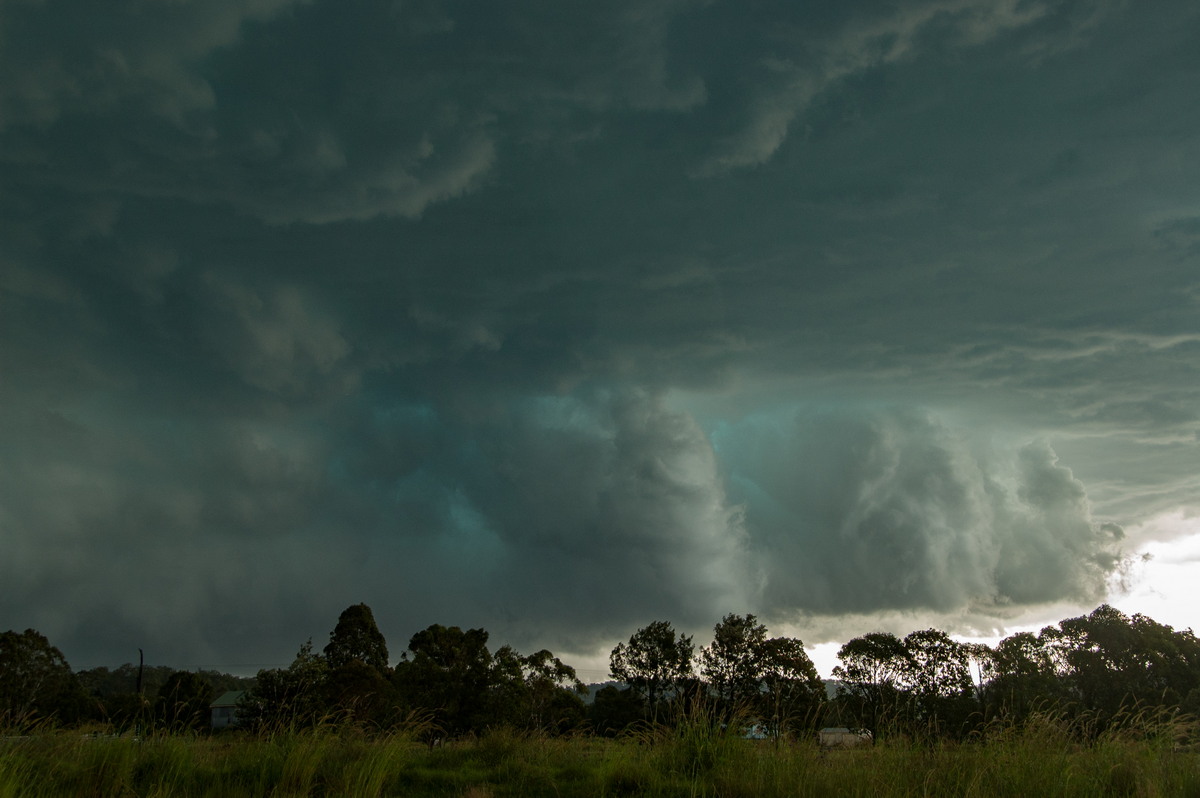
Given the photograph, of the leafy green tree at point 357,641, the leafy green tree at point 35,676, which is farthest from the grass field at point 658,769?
the leafy green tree at point 35,676

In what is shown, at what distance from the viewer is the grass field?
438 inches

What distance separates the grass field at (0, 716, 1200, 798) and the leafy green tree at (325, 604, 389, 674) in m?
42.8

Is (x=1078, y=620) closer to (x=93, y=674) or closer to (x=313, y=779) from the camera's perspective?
(x=313, y=779)

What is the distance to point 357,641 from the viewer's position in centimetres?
5569

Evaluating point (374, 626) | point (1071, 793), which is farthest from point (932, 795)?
point (374, 626)

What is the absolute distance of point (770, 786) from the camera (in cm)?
1120

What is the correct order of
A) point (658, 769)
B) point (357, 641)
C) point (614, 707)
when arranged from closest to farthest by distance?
1. point (658, 769)
2. point (357, 641)
3. point (614, 707)

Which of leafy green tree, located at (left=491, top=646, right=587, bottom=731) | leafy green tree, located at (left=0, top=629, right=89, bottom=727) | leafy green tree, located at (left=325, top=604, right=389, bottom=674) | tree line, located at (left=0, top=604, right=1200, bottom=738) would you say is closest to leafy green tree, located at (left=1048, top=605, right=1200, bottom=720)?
tree line, located at (left=0, top=604, right=1200, bottom=738)

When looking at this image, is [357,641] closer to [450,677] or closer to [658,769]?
[450,677]

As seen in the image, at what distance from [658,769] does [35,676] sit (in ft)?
214

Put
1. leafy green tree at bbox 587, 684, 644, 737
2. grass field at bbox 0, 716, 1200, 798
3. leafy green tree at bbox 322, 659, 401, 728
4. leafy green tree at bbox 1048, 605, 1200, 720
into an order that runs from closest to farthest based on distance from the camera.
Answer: grass field at bbox 0, 716, 1200, 798 < leafy green tree at bbox 322, 659, 401, 728 < leafy green tree at bbox 1048, 605, 1200, 720 < leafy green tree at bbox 587, 684, 644, 737

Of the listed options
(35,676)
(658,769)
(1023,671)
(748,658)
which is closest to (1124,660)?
(1023,671)

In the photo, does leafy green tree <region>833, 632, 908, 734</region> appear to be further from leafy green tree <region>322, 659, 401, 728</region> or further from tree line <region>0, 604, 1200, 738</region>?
leafy green tree <region>322, 659, 401, 728</region>

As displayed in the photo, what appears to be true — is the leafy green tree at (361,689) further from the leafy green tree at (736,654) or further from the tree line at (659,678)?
the leafy green tree at (736,654)
